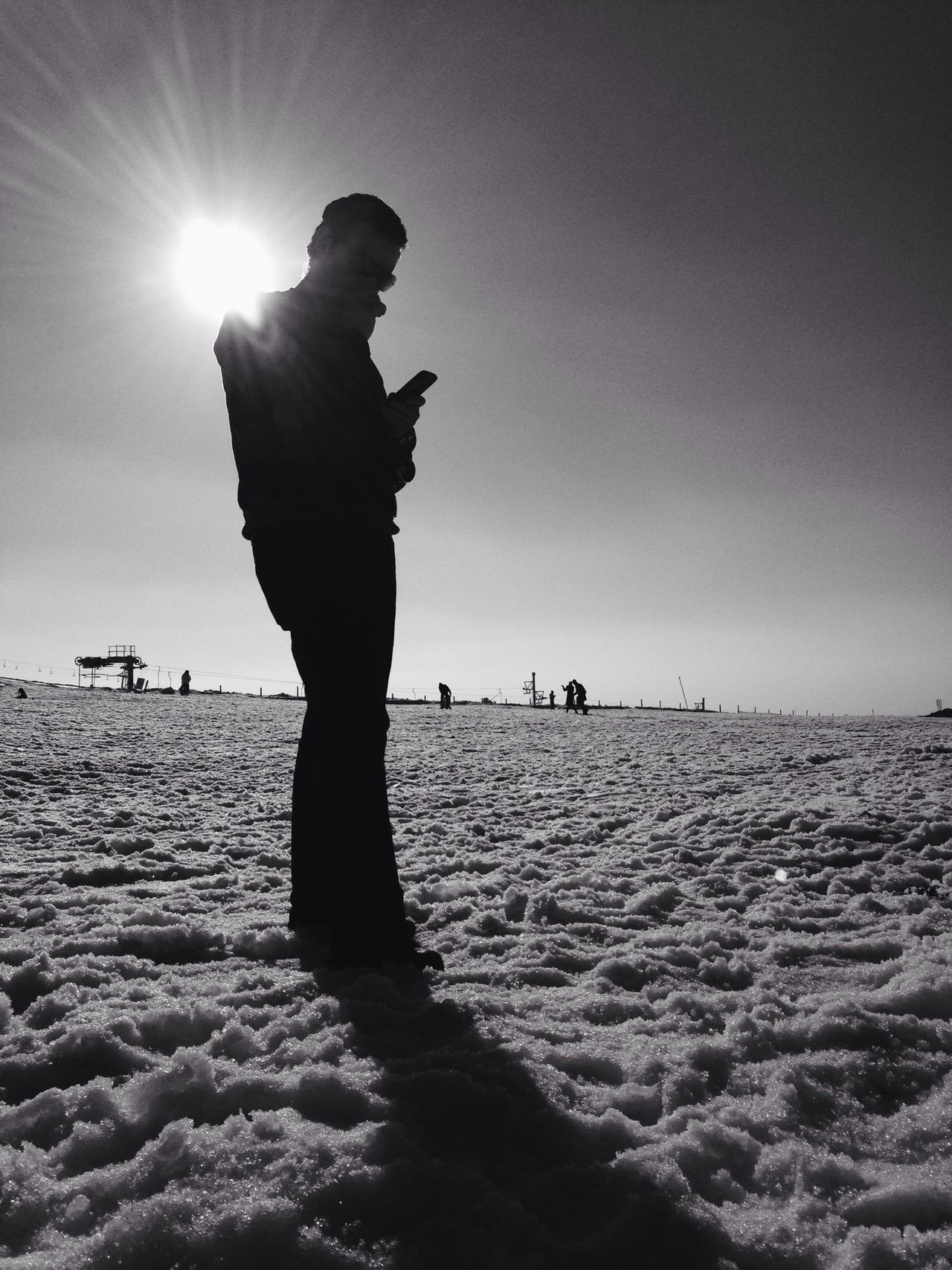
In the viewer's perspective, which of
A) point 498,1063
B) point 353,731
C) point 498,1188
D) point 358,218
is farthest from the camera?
point 358,218

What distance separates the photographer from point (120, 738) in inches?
444

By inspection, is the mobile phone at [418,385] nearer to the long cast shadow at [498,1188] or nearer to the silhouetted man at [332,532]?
the silhouetted man at [332,532]

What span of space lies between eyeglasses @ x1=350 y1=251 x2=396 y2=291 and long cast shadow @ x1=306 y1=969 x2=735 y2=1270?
8.83 ft

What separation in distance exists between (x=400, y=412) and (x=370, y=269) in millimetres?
642

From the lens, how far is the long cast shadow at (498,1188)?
104 centimetres

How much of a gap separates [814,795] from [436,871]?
147 inches

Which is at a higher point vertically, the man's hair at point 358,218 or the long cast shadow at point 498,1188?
the man's hair at point 358,218

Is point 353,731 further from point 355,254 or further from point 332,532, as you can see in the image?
point 355,254

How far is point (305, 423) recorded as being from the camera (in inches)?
95.2

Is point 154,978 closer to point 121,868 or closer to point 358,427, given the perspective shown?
point 121,868

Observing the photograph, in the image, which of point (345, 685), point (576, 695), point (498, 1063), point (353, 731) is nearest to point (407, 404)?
point (345, 685)

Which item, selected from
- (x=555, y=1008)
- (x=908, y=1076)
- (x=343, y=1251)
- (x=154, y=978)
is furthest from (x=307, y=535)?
(x=908, y=1076)

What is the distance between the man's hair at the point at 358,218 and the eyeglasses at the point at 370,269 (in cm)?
10

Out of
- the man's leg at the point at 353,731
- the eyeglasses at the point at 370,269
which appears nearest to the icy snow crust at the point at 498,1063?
the man's leg at the point at 353,731
